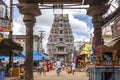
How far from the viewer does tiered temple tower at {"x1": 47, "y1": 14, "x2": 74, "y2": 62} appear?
136 m

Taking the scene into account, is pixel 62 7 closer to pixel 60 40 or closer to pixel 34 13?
pixel 34 13

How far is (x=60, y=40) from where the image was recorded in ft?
461

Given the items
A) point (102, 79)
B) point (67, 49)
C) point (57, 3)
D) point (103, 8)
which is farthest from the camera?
point (67, 49)

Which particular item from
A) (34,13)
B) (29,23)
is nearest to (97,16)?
(34,13)

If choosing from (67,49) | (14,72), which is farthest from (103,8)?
(67,49)

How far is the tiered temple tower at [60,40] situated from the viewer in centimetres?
13650

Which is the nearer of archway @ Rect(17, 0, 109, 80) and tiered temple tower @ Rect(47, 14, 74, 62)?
archway @ Rect(17, 0, 109, 80)

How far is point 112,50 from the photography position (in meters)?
15.7

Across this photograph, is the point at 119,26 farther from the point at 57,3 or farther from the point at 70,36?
the point at 70,36

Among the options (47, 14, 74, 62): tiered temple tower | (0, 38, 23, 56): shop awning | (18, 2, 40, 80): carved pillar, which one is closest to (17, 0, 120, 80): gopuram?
(18, 2, 40, 80): carved pillar

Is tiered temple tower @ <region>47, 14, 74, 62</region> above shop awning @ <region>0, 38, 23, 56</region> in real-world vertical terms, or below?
above

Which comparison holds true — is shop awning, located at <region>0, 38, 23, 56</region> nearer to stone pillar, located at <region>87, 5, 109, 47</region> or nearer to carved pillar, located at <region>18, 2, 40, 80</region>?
carved pillar, located at <region>18, 2, 40, 80</region>

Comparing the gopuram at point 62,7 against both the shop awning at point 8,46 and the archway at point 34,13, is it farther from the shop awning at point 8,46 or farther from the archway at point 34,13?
the shop awning at point 8,46

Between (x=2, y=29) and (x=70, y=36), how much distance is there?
118353mm
